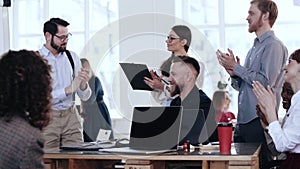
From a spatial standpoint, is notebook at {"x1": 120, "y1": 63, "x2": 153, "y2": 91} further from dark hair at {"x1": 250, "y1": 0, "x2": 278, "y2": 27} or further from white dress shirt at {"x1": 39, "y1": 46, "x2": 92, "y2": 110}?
dark hair at {"x1": 250, "y1": 0, "x2": 278, "y2": 27}

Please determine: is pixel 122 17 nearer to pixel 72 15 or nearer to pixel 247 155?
pixel 72 15

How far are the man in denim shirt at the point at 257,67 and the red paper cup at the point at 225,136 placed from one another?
786 millimetres

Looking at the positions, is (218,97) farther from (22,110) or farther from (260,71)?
(22,110)

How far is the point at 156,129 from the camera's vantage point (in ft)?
8.67

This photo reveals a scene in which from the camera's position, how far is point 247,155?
2.41 meters

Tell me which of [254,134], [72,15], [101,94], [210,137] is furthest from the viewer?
[72,15]

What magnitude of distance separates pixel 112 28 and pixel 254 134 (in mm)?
3626

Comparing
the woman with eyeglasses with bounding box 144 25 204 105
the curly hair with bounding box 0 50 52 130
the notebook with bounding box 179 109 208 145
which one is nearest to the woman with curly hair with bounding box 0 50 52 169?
the curly hair with bounding box 0 50 52 130

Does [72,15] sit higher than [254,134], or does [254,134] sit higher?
[72,15]

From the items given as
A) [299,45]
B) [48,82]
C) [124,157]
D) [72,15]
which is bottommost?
[124,157]

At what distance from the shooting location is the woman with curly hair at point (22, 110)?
6.23 ft

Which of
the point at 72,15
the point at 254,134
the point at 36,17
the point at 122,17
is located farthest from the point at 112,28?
the point at 254,134

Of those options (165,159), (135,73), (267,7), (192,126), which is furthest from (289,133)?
(267,7)

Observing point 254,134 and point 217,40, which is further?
point 217,40
